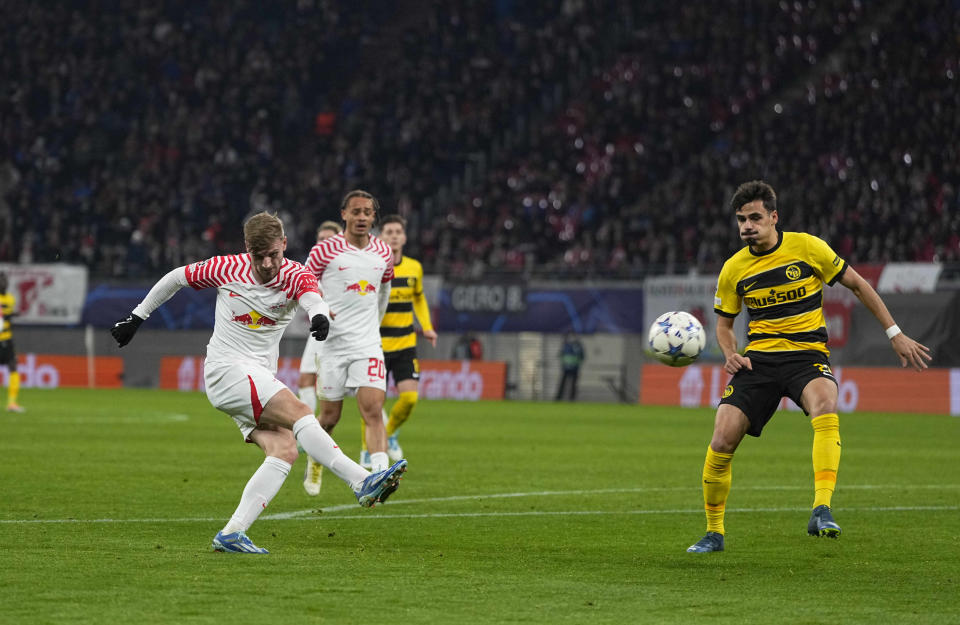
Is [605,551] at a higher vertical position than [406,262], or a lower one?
lower

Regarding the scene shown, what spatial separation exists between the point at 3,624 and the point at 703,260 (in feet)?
93.6

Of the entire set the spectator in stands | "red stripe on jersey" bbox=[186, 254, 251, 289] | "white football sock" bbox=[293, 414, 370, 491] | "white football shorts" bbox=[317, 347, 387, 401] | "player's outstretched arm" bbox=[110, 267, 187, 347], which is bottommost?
the spectator in stands

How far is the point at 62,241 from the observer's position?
135 ft

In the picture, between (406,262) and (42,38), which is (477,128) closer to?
(42,38)

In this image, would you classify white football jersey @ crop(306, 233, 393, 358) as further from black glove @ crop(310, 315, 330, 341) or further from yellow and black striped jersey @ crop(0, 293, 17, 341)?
yellow and black striped jersey @ crop(0, 293, 17, 341)

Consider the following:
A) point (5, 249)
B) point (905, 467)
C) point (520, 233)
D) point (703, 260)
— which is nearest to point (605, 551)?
point (905, 467)

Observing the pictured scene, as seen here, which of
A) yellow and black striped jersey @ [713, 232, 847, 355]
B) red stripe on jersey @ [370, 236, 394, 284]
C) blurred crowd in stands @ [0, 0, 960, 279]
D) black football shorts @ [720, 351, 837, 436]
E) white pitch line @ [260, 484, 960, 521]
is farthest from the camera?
blurred crowd in stands @ [0, 0, 960, 279]

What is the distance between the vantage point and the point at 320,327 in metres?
7.86

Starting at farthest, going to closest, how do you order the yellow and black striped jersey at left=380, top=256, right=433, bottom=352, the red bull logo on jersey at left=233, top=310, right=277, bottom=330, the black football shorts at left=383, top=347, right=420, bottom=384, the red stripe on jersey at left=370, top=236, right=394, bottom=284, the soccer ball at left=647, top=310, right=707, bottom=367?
the yellow and black striped jersey at left=380, top=256, right=433, bottom=352 → the black football shorts at left=383, top=347, right=420, bottom=384 → the red stripe on jersey at left=370, top=236, right=394, bottom=284 → the soccer ball at left=647, top=310, right=707, bottom=367 → the red bull logo on jersey at left=233, top=310, right=277, bottom=330

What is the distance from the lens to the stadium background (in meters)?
33.2

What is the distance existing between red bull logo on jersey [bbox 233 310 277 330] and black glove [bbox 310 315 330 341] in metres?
0.68

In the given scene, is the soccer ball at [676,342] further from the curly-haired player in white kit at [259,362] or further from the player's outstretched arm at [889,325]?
the curly-haired player in white kit at [259,362]

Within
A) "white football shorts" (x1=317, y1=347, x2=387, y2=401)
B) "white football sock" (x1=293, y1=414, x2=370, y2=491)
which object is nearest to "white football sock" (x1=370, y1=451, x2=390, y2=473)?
"white football shorts" (x1=317, y1=347, x2=387, y2=401)

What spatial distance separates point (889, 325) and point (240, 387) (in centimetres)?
411
